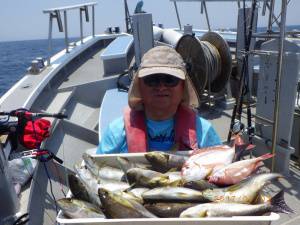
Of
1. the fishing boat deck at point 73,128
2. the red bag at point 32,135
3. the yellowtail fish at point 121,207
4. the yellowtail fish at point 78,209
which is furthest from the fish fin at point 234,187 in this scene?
the red bag at point 32,135

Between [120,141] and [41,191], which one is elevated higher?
[120,141]

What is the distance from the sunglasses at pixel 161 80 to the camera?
2147 millimetres

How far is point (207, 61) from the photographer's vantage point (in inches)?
227

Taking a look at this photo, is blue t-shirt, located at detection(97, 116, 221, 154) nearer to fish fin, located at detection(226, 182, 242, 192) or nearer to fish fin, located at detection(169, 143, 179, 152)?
fish fin, located at detection(169, 143, 179, 152)

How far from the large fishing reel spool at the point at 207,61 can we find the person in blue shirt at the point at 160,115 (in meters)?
3.57

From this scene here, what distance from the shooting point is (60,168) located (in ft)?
12.9

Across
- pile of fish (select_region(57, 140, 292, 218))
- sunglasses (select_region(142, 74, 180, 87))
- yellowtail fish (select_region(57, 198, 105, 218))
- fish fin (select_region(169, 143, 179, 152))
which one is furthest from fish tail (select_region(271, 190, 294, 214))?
sunglasses (select_region(142, 74, 180, 87))

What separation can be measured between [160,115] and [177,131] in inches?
7.5

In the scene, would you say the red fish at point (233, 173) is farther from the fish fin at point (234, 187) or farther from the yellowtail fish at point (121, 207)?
the yellowtail fish at point (121, 207)

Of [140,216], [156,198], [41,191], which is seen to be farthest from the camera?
[41,191]

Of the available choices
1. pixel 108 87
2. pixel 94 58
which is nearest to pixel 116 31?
pixel 94 58

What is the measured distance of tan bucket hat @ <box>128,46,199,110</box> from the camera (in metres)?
2.13

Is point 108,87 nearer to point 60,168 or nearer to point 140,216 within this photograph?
point 60,168

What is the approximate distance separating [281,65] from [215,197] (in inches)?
109
